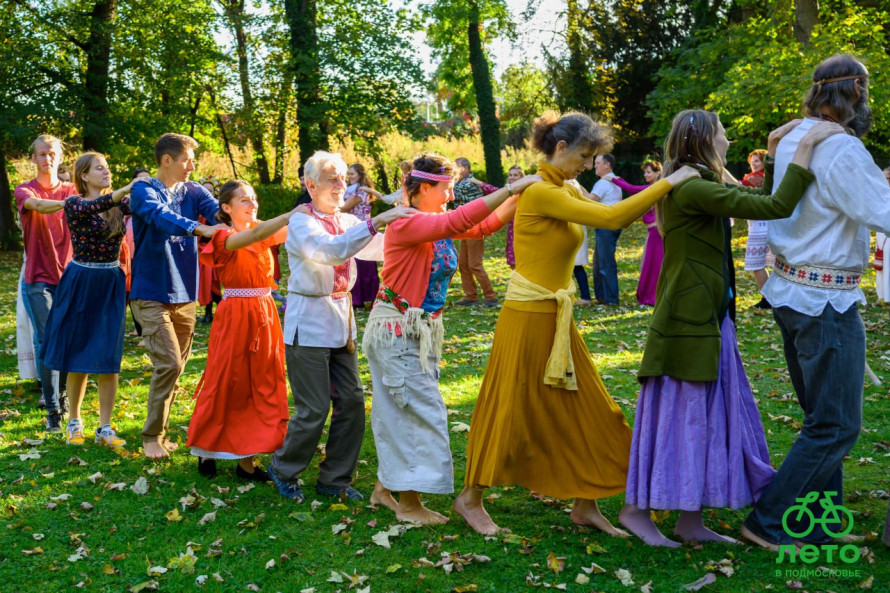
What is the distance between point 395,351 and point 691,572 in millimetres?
1861

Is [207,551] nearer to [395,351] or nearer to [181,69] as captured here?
[395,351]

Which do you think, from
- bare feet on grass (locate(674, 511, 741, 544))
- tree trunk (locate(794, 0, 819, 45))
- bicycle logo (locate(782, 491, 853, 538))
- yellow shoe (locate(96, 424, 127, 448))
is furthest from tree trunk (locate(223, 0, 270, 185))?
bicycle logo (locate(782, 491, 853, 538))

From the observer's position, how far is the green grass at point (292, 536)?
3906mm

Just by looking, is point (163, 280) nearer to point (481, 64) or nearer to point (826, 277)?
point (826, 277)

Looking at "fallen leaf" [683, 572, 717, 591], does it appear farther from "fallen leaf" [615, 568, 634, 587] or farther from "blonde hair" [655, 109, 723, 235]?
"blonde hair" [655, 109, 723, 235]

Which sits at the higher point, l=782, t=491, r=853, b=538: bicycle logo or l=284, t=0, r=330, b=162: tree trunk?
l=284, t=0, r=330, b=162: tree trunk

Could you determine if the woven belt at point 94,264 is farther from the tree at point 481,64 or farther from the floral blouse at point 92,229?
the tree at point 481,64

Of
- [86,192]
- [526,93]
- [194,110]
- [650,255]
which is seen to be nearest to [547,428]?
[86,192]

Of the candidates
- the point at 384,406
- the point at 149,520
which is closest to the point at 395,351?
the point at 384,406

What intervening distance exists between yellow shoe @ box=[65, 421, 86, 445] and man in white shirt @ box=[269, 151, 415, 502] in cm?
200

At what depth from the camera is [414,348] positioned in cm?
446

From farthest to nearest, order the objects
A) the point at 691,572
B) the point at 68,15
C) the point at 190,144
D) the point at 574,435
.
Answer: the point at 68,15 < the point at 190,144 < the point at 574,435 < the point at 691,572

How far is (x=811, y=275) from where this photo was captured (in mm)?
3900

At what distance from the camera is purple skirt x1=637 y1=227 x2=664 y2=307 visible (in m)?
11.1
